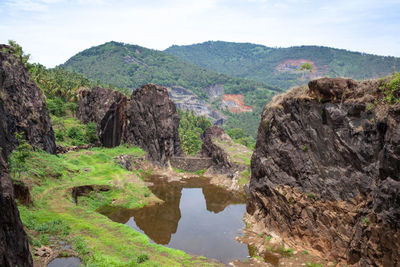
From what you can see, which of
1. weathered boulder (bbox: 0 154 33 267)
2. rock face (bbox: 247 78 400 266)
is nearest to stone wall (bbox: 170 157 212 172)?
rock face (bbox: 247 78 400 266)

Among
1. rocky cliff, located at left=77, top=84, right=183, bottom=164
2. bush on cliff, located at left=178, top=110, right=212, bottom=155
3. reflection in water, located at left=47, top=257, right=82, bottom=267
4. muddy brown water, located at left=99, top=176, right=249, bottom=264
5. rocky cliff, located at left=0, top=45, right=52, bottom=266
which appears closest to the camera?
reflection in water, located at left=47, top=257, right=82, bottom=267

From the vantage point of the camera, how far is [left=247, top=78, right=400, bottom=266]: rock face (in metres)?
20.9

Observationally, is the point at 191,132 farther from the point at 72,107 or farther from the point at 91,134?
the point at 91,134

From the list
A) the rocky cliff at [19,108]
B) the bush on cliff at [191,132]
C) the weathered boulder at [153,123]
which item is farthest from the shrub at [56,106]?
the bush on cliff at [191,132]

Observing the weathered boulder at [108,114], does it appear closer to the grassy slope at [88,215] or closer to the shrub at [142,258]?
the grassy slope at [88,215]

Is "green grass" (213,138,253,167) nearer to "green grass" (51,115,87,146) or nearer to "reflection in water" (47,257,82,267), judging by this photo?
"green grass" (51,115,87,146)

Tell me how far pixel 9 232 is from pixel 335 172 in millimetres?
24859

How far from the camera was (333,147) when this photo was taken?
89.9 feet

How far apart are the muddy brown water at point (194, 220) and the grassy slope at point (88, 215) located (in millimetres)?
3111

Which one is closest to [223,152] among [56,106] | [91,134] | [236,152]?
[236,152]

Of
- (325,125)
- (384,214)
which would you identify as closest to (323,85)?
(325,125)

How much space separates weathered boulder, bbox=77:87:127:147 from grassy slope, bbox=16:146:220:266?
21.7m

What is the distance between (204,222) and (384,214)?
25070mm

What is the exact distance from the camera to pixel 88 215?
3494 centimetres
